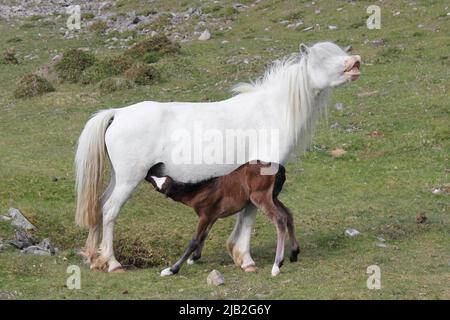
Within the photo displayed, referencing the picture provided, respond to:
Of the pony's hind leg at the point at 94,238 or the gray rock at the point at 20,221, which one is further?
the gray rock at the point at 20,221

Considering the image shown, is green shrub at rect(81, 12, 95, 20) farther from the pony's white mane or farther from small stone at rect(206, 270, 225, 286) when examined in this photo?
small stone at rect(206, 270, 225, 286)

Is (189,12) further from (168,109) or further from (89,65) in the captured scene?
(168,109)

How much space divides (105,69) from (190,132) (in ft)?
47.7

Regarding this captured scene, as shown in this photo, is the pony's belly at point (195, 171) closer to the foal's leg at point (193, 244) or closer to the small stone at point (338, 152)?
the foal's leg at point (193, 244)

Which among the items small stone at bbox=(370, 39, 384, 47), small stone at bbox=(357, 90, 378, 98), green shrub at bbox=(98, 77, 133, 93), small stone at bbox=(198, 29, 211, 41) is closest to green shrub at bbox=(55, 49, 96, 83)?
green shrub at bbox=(98, 77, 133, 93)

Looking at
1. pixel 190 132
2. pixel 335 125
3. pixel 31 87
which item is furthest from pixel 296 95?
pixel 31 87

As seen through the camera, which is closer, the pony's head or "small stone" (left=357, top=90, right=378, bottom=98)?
the pony's head

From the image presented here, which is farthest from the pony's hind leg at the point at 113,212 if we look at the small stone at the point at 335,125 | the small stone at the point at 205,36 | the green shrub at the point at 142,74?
the small stone at the point at 205,36

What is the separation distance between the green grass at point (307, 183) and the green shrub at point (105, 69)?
15.4 inches

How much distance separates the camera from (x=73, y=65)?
2428cm

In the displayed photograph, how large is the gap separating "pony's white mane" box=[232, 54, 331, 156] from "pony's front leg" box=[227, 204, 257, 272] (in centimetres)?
96

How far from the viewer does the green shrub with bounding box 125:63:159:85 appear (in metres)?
22.5

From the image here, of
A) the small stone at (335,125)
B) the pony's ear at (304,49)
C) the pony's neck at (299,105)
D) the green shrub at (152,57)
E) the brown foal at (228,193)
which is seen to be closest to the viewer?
the brown foal at (228,193)

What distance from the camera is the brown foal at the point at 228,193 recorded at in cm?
974
